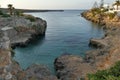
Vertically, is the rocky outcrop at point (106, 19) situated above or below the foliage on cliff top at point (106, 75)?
below

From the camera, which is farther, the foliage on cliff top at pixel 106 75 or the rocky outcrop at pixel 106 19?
the rocky outcrop at pixel 106 19

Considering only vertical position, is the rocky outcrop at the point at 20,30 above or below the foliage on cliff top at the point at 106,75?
below

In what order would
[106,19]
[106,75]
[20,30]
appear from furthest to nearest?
[106,19]
[20,30]
[106,75]

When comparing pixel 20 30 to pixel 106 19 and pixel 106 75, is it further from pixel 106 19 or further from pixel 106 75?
pixel 106 75

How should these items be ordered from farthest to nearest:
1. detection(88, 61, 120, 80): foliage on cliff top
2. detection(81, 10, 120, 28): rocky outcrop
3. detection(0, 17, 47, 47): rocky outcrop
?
detection(81, 10, 120, 28): rocky outcrop < detection(0, 17, 47, 47): rocky outcrop < detection(88, 61, 120, 80): foliage on cliff top

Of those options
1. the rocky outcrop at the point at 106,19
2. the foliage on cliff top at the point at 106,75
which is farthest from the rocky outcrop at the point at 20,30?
the foliage on cliff top at the point at 106,75

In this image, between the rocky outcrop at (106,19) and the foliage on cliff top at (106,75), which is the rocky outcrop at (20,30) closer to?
the rocky outcrop at (106,19)

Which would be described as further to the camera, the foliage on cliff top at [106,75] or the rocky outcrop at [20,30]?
the rocky outcrop at [20,30]

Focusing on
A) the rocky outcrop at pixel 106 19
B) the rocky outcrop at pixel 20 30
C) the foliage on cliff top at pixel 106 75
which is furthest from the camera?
the rocky outcrop at pixel 106 19

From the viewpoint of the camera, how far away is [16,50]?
246 ft

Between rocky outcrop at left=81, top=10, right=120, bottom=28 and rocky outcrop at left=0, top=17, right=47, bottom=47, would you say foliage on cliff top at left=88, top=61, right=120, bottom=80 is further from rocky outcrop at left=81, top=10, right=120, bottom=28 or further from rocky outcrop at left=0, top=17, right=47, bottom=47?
rocky outcrop at left=81, top=10, right=120, bottom=28

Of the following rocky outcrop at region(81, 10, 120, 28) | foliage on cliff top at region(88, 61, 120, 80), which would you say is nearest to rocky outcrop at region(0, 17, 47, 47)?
rocky outcrop at region(81, 10, 120, 28)

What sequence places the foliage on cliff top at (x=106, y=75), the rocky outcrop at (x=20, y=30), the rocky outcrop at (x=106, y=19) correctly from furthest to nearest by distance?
the rocky outcrop at (x=106, y=19) → the rocky outcrop at (x=20, y=30) → the foliage on cliff top at (x=106, y=75)

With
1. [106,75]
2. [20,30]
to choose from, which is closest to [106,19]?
[20,30]
